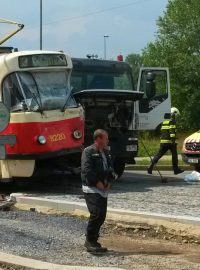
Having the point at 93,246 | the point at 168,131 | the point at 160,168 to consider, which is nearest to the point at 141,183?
the point at 168,131

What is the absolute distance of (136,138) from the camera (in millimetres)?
15352

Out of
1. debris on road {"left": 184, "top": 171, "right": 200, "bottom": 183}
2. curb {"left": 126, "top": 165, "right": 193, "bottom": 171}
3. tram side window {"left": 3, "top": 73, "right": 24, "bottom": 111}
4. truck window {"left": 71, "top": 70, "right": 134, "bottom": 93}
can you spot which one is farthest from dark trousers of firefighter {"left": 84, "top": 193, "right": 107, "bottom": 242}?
curb {"left": 126, "top": 165, "right": 193, "bottom": 171}

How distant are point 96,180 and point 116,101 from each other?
718cm

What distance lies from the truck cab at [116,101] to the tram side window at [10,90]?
5.44 ft

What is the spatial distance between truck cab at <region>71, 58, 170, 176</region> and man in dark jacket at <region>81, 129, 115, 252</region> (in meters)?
6.30

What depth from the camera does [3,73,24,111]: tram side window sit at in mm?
12969

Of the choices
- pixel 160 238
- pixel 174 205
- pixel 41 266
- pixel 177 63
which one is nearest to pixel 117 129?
pixel 174 205

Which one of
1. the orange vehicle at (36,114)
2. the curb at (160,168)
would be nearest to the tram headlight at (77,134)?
the orange vehicle at (36,114)

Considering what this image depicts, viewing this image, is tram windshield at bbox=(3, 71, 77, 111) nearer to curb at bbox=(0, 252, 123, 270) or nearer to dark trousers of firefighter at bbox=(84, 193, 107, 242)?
dark trousers of firefighter at bbox=(84, 193, 107, 242)

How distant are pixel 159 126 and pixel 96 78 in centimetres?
254

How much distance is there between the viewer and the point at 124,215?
9.79 meters

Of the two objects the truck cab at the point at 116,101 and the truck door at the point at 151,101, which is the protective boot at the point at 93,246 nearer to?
the truck cab at the point at 116,101

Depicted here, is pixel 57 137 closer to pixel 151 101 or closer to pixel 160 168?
pixel 151 101

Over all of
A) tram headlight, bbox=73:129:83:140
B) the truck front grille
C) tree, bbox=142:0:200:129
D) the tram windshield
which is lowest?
the truck front grille
